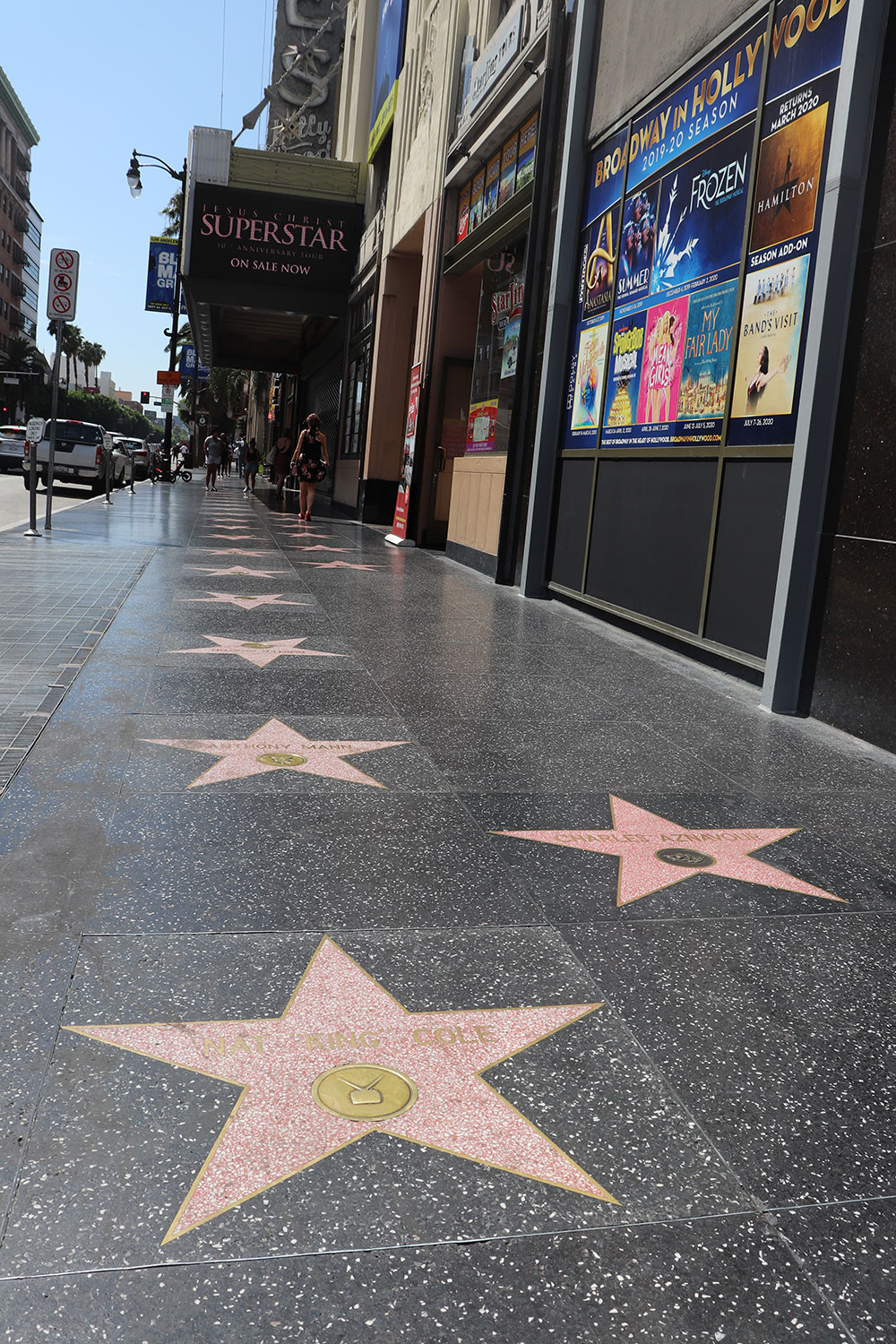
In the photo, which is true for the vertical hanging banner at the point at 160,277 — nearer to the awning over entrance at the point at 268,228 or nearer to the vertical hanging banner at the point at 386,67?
the awning over entrance at the point at 268,228

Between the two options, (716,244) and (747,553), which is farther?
(716,244)

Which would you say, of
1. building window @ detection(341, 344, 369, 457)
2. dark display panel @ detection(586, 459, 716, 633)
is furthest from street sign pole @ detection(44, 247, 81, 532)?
building window @ detection(341, 344, 369, 457)

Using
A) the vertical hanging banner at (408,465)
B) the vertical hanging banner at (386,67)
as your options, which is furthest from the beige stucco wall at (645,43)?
the vertical hanging banner at (386,67)

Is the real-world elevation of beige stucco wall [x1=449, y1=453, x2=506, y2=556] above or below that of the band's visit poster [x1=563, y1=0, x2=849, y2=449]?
below

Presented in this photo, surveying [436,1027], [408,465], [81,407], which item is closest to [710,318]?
[436,1027]

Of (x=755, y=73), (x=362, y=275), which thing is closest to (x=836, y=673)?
(x=755, y=73)

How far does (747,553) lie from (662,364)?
90.7 inches

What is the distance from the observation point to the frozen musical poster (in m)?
8.53

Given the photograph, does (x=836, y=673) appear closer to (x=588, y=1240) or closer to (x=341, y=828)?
(x=341, y=828)

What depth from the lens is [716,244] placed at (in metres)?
7.95

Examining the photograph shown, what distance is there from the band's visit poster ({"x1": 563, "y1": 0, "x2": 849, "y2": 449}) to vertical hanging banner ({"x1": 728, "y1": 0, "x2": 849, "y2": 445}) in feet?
0.04

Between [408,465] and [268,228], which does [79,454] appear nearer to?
[268,228]

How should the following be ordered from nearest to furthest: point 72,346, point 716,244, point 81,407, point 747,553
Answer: point 747,553 → point 716,244 → point 81,407 → point 72,346

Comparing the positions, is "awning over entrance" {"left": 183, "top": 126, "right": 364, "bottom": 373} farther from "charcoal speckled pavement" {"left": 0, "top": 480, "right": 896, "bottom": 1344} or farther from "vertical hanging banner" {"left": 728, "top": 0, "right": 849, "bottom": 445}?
"charcoal speckled pavement" {"left": 0, "top": 480, "right": 896, "bottom": 1344}
